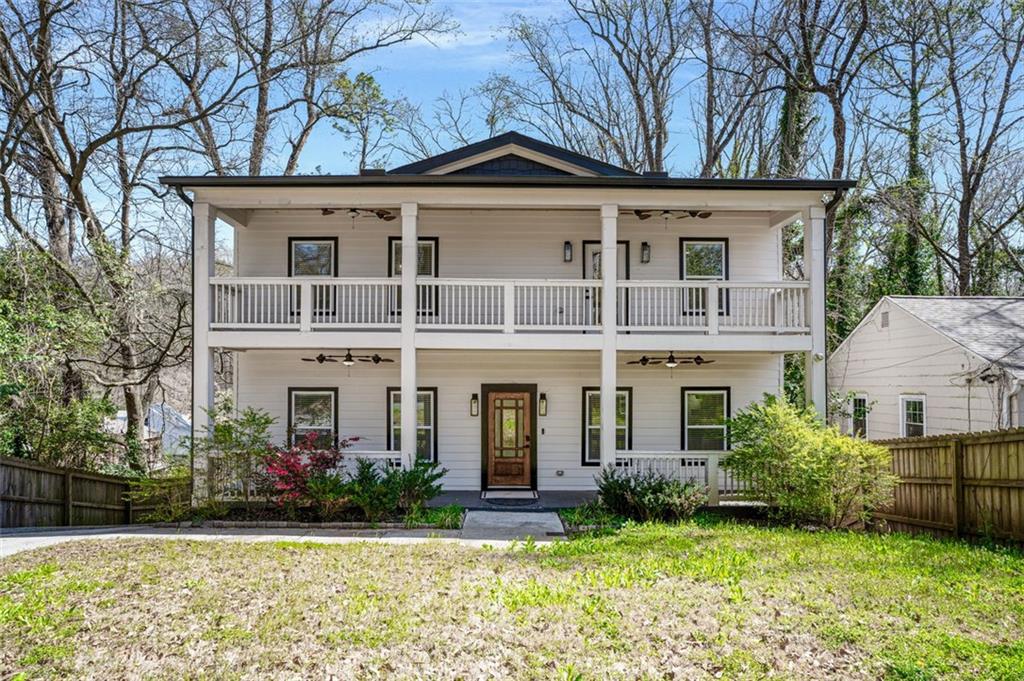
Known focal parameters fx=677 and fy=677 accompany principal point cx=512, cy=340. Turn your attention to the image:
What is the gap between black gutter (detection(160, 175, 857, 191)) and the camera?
38.8ft

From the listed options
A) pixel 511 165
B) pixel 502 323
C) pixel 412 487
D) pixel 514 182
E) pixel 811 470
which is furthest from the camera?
pixel 511 165

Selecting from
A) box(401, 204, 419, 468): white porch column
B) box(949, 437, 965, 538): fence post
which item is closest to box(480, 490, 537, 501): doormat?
box(401, 204, 419, 468): white porch column

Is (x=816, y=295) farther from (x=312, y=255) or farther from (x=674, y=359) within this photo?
(x=312, y=255)

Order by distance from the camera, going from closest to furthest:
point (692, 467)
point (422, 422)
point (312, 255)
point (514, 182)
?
point (514, 182), point (692, 467), point (422, 422), point (312, 255)

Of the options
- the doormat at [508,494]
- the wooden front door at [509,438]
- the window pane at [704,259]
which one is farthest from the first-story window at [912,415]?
the doormat at [508,494]

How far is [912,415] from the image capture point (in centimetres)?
1534

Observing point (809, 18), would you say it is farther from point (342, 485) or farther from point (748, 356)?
point (342, 485)

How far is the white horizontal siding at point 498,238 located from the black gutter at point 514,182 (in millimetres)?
2409

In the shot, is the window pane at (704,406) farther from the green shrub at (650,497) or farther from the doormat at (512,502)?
the doormat at (512,502)

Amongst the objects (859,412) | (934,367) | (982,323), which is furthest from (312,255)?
(982,323)

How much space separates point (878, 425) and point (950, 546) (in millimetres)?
8623

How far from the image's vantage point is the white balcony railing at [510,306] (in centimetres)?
1235

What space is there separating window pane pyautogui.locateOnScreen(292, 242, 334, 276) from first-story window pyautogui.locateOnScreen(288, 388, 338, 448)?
2.53 metres

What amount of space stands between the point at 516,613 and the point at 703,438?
30.8 ft
